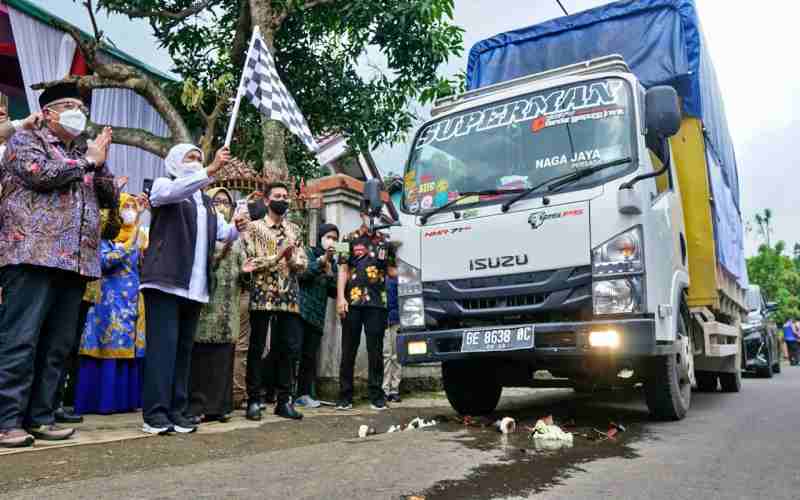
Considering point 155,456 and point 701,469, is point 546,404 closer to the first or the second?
point 701,469

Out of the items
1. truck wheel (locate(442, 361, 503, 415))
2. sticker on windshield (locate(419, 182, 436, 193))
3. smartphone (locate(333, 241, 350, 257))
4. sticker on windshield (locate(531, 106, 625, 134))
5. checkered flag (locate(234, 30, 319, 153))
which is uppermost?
checkered flag (locate(234, 30, 319, 153))

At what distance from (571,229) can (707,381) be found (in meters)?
5.21

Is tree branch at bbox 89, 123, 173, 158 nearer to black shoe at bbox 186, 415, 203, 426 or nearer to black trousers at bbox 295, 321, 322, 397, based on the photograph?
black trousers at bbox 295, 321, 322, 397

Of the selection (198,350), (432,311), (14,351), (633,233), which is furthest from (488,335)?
(14,351)

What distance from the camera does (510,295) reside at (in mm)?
4582

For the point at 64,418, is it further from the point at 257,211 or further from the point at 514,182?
the point at 514,182

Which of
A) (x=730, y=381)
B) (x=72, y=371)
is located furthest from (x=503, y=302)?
(x=730, y=381)

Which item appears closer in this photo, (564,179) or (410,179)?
(564,179)

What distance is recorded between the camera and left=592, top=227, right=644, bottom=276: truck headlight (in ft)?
14.1

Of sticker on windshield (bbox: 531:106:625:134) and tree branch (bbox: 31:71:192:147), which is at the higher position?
tree branch (bbox: 31:71:192:147)

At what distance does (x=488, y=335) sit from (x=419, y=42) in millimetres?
5066

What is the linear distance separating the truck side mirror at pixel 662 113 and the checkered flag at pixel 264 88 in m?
3.30

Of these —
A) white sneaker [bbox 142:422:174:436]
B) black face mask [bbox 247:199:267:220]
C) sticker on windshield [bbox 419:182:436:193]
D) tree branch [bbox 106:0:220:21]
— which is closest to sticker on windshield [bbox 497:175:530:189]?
sticker on windshield [bbox 419:182:436:193]

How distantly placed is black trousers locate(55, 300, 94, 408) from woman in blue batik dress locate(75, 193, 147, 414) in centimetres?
12
